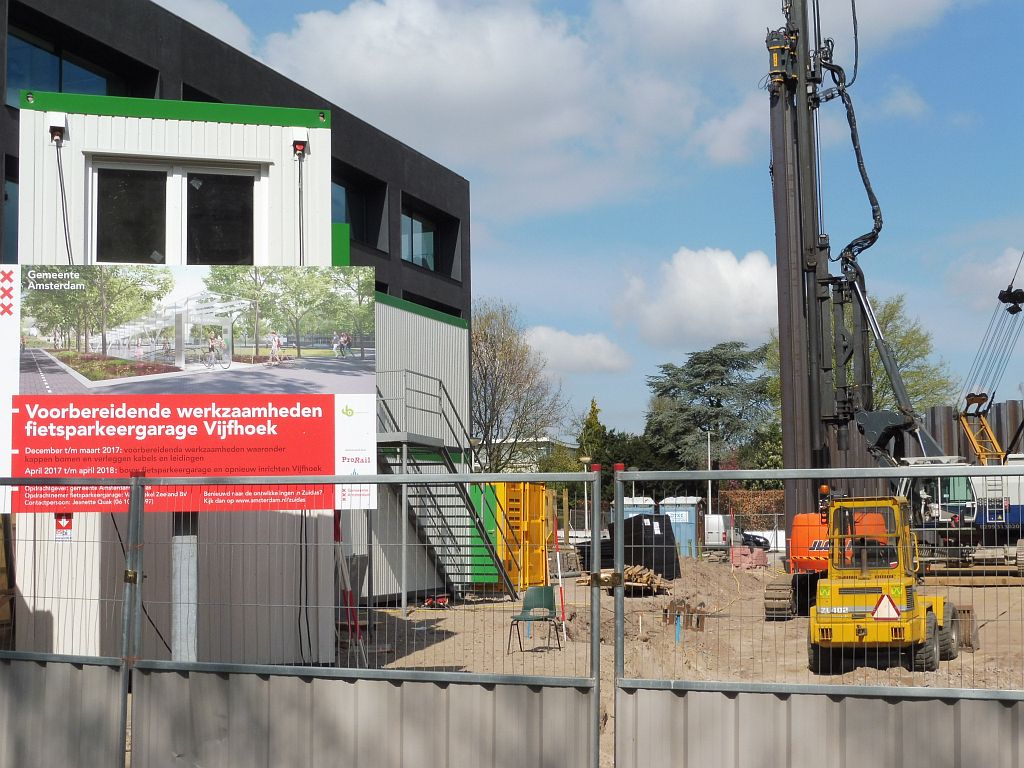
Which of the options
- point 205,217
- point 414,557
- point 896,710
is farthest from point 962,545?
point 414,557

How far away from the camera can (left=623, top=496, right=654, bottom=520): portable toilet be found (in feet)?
20.7

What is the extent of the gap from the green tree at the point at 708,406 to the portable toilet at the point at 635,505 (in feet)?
210

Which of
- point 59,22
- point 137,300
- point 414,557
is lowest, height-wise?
point 414,557

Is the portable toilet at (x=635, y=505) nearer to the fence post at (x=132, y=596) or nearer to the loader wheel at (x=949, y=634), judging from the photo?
the loader wheel at (x=949, y=634)

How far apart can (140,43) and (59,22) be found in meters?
2.25

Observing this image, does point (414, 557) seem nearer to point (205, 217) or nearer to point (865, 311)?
point (205, 217)

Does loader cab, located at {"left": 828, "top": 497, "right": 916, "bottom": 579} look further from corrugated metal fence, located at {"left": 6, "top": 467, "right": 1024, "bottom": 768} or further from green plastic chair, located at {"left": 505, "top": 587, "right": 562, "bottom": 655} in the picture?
green plastic chair, located at {"left": 505, "top": 587, "right": 562, "bottom": 655}

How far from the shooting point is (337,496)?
1016 centimetres

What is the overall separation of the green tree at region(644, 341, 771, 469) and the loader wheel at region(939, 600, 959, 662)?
64074mm

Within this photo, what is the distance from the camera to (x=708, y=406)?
72.6 meters

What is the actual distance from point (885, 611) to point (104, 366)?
Result: 731 cm

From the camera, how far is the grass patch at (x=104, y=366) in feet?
34.6

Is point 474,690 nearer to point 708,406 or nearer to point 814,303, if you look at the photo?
point 814,303

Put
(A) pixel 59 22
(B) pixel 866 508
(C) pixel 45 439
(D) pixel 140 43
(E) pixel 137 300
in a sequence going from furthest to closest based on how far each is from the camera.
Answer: (D) pixel 140 43 < (A) pixel 59 22 < (B) pixel 866 508 < (E) pixel 137 300 < (C) pixel 45 439
